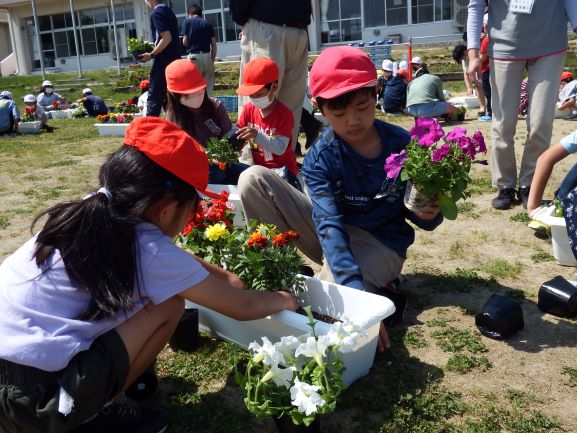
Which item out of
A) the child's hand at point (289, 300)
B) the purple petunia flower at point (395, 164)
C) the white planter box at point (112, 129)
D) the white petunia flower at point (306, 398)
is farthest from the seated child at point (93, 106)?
the white petunia flower at point (306, 398)

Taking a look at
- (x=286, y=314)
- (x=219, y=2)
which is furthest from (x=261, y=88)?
(x=219, y=2)

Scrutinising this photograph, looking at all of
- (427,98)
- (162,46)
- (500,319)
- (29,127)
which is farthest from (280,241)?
(29,127)

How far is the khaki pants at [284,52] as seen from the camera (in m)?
4.57

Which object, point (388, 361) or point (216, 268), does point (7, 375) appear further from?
point (388, 361)

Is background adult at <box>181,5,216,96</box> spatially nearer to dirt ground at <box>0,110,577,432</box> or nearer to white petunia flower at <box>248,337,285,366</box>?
dirt ground at <box>0,110,577,432</box>

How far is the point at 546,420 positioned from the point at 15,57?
1434 inches

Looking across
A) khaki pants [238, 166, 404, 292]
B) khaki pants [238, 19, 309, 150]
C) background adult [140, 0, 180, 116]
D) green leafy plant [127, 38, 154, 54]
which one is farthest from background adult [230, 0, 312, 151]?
green leafy plant [127, 38, 154, 54]

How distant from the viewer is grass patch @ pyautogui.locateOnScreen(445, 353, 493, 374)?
2.29 metres

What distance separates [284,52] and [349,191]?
2219 mm

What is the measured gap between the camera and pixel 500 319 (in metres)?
2.46

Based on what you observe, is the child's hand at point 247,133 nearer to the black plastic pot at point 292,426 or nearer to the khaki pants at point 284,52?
the khaki pants at point 284,52

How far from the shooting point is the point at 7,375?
177 centimetres

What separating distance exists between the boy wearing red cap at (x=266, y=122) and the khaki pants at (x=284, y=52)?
A: 1.26 ft

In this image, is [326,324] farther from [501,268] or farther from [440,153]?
[501,268]
